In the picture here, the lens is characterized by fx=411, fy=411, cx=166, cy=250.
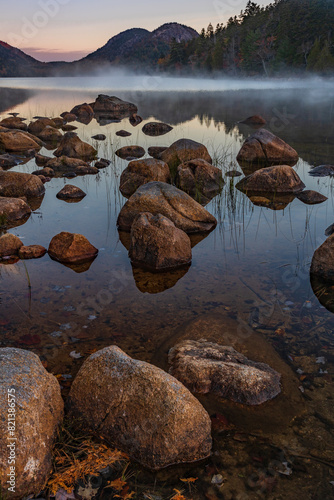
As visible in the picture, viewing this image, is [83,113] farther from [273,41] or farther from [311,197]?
[273,41]

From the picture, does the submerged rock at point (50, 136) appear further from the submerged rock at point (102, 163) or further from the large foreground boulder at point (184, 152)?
the large foreground boulder at point (184, 152)

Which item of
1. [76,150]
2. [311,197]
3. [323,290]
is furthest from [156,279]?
[76,150]

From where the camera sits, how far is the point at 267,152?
1625cm

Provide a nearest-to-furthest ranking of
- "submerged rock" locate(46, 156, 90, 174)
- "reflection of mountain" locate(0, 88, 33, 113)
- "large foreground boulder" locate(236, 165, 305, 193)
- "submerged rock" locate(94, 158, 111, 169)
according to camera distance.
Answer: "large foreground boulder" locate(236, 165, 305, 193) < "submerged rock" locate(46, 156, 90, 174) < "submerged rock" locate(94, 158, 111, 169) < "reflection of mountain" locate(0, 88, 33, 113)

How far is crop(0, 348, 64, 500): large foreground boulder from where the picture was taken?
3.23 meters

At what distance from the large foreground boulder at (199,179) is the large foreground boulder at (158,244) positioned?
4276mm

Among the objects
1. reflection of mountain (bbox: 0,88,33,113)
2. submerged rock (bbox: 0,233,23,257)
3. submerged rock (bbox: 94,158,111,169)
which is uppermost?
reflection of mountain (bbox: 0,88,33,113)

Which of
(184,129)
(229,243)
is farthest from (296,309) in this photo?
(184,129)

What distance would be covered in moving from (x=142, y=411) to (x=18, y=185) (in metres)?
10.1

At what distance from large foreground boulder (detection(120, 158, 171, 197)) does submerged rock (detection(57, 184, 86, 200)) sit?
131 centimetres

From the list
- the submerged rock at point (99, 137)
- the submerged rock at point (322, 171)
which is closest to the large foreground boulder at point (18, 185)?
the submerged rock at point (322, 171)

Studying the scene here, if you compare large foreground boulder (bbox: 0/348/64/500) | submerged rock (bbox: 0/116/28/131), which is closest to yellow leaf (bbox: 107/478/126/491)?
large foreground boulder (bbox: 0/348/64/500)

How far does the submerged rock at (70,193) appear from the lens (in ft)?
40.7

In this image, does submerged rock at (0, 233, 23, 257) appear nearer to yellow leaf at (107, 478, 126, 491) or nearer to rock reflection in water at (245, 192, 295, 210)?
yellow leaf at (107, 478, 126, 491)
